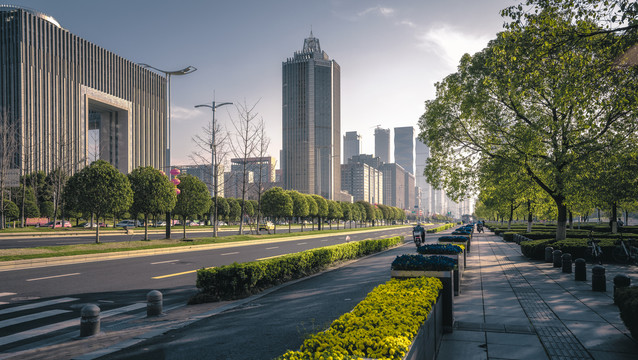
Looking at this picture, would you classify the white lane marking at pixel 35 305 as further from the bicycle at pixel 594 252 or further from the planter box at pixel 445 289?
the bicycle at pixel 594 252

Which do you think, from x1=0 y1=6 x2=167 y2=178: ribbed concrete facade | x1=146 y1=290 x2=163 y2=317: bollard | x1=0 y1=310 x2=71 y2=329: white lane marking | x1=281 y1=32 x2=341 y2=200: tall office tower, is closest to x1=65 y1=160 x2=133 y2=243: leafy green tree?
x1=0 y1=310 x2=71 y2=329: white lane marking

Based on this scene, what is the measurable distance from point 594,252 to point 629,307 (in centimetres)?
1378

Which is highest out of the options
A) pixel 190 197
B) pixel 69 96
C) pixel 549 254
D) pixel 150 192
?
pixel 69 96

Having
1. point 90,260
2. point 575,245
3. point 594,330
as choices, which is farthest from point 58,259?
point 575,245

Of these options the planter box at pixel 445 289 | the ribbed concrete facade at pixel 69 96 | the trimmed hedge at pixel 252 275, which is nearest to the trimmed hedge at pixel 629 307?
the planter box at pixel 445 289

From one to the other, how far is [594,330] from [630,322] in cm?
128

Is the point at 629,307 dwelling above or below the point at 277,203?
below

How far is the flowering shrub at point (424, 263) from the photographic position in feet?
24.8

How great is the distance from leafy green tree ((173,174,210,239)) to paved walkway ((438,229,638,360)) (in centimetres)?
2364

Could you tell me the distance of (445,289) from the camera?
7238 mm

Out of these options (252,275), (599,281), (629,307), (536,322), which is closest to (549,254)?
(599,281)

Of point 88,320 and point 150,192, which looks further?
point 150,192

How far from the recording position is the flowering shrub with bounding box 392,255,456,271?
7570 mm

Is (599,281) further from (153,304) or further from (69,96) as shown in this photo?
(69,96)
